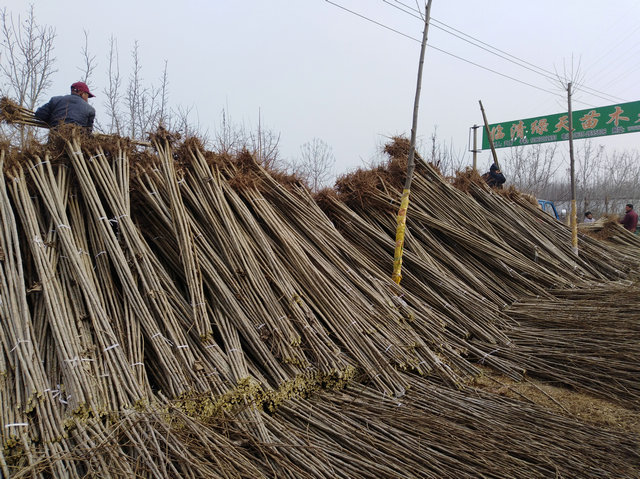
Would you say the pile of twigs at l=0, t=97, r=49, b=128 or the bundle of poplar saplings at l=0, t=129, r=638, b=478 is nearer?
the bundle of poplar saplings at l=0, t=129, r=638, b=478

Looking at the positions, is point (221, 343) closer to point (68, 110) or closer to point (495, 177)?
point (68, 110)

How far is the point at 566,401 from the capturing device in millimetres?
3543

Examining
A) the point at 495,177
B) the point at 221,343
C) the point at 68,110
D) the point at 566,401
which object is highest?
the point at 495,177

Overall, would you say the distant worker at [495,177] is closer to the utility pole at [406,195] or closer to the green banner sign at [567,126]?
the utility pole at [406,195]

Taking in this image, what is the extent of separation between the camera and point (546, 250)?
6512 millimetres

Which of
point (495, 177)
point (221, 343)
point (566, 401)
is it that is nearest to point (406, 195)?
point (566, 401)

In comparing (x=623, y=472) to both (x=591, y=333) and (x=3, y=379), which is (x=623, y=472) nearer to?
(x=591, y=333)

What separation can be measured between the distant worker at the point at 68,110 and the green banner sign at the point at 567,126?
1465 cm

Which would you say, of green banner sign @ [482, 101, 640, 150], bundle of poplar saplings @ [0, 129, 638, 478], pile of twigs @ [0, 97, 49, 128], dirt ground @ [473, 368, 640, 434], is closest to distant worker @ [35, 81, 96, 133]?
pile of twigs @ [0, 97, 49, 128]

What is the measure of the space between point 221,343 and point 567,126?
1617 centimetres

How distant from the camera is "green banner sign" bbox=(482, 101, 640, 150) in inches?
574

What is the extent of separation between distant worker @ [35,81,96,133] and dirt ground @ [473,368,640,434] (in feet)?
14.6

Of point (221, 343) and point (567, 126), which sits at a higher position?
point (567, 126)

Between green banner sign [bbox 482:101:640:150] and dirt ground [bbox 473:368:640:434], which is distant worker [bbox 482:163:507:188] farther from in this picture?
green banner sign [bbox 482:101:640:150]
